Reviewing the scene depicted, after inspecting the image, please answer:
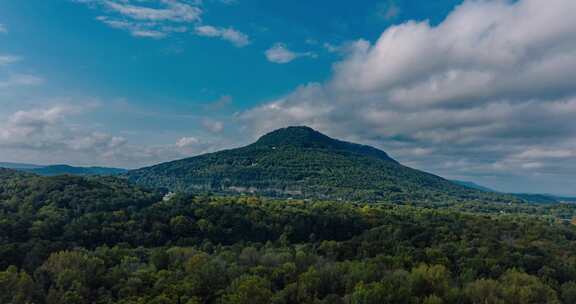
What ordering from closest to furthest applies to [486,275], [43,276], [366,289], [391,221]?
[366,289] < [43,276] < [486,275] < [391,221]

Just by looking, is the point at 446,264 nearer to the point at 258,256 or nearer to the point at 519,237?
the point at 258,256

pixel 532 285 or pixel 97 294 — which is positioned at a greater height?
pixel 532 285

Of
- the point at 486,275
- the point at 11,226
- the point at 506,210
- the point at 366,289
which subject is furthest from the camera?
the point at 506,210

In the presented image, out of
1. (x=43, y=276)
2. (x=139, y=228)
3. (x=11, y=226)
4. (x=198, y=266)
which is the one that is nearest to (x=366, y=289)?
(x=198, y=266)

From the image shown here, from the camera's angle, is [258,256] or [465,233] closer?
[258,256]

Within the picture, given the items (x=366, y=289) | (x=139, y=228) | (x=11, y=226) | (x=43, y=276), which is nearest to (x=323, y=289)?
(x=366, y=289)

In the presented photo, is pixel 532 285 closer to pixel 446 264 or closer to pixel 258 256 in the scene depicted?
pixel 446 264
